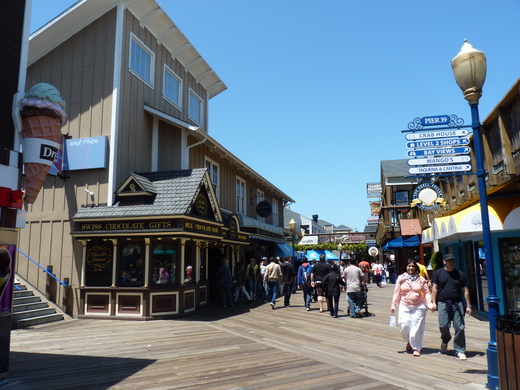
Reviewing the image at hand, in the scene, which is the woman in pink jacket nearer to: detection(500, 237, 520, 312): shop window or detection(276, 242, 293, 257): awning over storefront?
detection(500, 237, 520, 312): shop window

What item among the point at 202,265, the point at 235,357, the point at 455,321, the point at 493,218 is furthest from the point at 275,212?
the point at 455,321

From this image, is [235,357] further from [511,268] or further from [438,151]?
[511,268]

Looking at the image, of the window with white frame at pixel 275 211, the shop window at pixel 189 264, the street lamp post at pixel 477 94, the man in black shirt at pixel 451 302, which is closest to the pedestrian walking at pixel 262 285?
the shop window at pixel 189 264

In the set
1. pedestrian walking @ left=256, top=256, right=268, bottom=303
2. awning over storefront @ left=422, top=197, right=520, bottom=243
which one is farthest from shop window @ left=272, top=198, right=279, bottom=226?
awning over storefront @ left=422, top=197, right=520, bottom=243

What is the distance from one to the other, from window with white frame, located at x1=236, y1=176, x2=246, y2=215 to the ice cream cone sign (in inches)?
538

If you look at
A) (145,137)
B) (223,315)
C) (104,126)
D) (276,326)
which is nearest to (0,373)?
(276,326)

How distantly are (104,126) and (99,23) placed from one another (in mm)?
3486

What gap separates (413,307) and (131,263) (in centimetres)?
779

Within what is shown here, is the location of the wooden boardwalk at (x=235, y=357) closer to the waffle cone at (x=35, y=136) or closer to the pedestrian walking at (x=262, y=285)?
the waffle cone at (x=35, y=136)

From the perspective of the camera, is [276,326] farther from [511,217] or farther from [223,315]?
[511,217]

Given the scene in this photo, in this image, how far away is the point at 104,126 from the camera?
12.6m

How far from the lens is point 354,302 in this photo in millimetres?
12203

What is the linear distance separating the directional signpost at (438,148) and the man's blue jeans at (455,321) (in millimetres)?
2291

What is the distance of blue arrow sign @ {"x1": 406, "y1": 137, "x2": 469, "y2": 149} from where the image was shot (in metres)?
6.82
